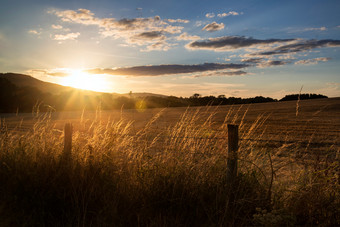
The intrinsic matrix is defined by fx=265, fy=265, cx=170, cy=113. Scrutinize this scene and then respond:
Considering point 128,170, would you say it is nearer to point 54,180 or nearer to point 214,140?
point 54,180

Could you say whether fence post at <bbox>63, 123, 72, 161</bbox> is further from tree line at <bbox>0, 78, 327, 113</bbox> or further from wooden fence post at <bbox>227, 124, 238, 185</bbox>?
tree line at <bbox>0, 78, 327, 113</bbox>

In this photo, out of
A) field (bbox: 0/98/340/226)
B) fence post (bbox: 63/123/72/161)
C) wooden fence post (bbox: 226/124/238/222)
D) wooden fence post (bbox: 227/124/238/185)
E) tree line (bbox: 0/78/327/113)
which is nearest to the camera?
field (bbox: 0/98/340/226)

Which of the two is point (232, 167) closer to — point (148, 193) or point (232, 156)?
point (232, 156)

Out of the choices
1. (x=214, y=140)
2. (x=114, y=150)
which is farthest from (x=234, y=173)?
(x=114, y=150)

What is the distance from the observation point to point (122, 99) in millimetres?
56594

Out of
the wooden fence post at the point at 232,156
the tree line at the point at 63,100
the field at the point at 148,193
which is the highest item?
the tree line at the point at 63,100

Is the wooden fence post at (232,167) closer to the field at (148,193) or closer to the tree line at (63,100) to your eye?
the field at (148,193)

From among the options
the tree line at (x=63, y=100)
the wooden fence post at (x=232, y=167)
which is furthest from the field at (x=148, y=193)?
the tree line at (x=63, y=100)

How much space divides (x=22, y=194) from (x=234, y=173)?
145 inches

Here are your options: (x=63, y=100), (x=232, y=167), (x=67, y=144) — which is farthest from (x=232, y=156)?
(x=63, y=100)

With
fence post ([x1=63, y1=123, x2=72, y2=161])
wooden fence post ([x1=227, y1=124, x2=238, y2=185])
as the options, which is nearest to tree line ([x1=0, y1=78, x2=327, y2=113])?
fence post ([x1=63, y1=123, x2=72, y2=161])

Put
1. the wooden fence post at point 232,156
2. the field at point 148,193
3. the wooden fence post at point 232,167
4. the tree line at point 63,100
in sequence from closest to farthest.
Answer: the field at point 148,193
the wooden fence post at point 232,167
the wooden fence post at point 232,156
the tree line at point 63,100

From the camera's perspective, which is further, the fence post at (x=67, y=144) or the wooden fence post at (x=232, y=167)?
the fence post at (x=67, y=144)

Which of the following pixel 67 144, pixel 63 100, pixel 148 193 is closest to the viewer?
pixel 148 193
